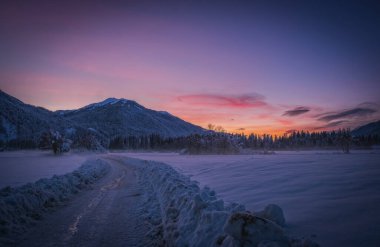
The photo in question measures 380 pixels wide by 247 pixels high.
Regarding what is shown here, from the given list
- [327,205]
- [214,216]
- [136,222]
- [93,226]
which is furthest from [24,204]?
[327,205]

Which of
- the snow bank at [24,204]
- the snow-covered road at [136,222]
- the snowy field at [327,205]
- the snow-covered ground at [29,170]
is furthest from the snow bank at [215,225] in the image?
the snow-covered ground at [29,170]

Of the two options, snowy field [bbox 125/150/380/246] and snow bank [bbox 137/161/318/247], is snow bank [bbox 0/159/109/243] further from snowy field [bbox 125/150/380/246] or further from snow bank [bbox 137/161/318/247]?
snowy field [bbox 125/150/380/246]

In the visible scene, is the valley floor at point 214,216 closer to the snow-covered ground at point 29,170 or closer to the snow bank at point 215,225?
the snow bank at point 215,225

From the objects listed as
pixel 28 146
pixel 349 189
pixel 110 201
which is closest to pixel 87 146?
pixel 28 146

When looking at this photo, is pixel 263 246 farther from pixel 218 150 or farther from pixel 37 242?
pixel 218 150

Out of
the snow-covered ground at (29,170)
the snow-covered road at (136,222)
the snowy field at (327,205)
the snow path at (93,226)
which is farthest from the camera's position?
the snow-covered ground at (29,170)

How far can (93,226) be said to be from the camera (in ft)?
24.4

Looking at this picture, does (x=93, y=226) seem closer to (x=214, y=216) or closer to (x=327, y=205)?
(x=214, y=216)

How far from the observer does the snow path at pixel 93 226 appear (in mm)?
6355

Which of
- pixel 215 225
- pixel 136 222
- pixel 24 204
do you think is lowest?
pixel 136 222

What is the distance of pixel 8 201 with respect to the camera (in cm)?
895

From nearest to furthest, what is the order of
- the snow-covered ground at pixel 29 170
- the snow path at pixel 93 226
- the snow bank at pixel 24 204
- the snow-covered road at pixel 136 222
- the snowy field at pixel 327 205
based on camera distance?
the snowy field at pixel 327 205
the snow-covered road at pixel 136 222
the snow path at pixel 93 226
the snow bank at pixel 24 204
the snow-covered ground at pixel 29 170

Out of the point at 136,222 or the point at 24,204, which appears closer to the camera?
the point at 136,222

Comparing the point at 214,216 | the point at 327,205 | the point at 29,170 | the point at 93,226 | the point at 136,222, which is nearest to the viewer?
the point at 214,216
